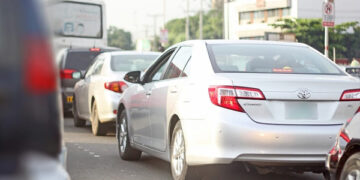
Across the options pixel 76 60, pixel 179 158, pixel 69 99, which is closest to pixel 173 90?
pixel 179 158

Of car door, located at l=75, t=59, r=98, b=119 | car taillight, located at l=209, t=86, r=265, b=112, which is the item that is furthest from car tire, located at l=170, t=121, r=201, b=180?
car door, located at l=75, t=59, r=98, b=119

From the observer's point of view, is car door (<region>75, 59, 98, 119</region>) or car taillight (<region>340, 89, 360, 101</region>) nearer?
car taillight (<region>340, 89, 360, 101</region>)

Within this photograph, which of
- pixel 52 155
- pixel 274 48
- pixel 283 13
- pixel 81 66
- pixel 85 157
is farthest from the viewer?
pixel 283 13

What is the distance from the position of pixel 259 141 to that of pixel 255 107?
0.93 feet

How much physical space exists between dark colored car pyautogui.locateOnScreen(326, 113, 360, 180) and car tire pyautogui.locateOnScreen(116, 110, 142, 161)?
13.0 feet

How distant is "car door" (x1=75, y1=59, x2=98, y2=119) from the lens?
48.5 feet

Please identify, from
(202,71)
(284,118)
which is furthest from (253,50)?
(284,118)

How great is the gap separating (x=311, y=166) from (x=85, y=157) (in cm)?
417

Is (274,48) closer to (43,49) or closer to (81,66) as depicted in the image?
(43,49)

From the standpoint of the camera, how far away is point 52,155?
173 centimetres

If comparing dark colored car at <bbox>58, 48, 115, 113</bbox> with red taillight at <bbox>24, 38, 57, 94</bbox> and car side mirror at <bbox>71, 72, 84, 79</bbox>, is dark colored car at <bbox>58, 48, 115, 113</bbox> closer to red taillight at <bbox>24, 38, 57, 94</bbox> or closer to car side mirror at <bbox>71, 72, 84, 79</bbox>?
car side mirror at <bbox>71, 72, 84, 79</bbox>

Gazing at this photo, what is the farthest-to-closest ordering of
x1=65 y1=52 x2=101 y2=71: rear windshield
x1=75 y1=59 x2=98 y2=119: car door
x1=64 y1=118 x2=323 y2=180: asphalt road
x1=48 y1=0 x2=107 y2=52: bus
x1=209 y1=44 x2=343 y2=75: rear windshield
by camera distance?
x1=48 y1=0 x2=107 y2=52: bus < x1=65 y1=52 x2=101 y2=71: rear windshield < x1=75 y1=59 x2=98 y2=119: car door < x1=64 y1=118 x2=323 y2=180: asphalt road < x1=209 y1=44 x2=343 y2=75: rear windshield

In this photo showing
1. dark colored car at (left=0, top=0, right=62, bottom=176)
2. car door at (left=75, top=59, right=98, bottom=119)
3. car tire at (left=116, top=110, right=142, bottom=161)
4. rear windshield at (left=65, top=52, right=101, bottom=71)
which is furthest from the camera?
rear windshield at (left=65, top=52, right=101, bottom=71)

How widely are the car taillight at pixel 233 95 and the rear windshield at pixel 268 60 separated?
0.46 meters
